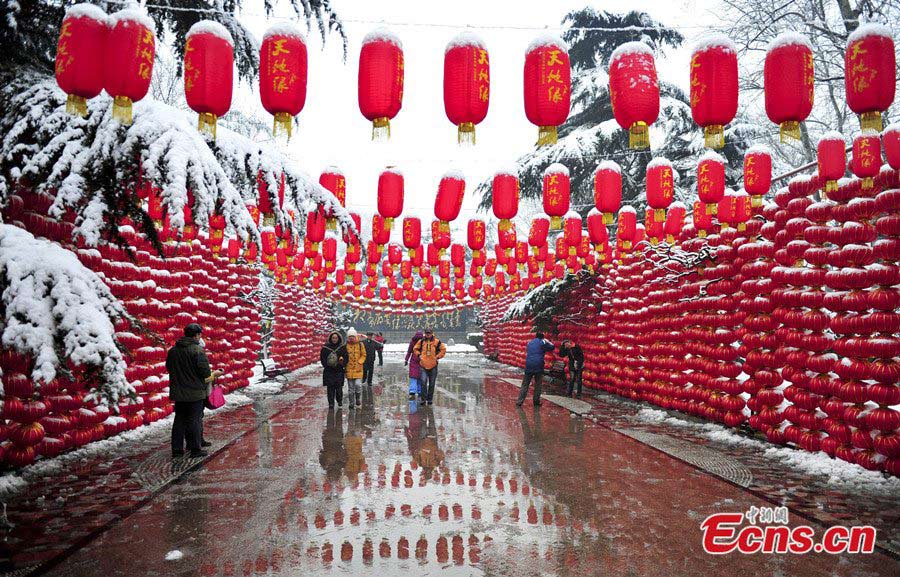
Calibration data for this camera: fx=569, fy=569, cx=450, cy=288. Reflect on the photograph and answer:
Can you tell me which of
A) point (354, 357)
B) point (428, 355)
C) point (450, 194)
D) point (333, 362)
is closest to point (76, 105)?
point (450, 194)

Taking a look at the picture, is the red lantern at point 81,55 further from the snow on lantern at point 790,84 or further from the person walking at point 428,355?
the person walking at point 428,355

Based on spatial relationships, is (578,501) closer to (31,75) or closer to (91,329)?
(91,329)

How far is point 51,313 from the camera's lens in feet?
14.2

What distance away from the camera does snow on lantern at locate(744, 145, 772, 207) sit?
26.0 ft

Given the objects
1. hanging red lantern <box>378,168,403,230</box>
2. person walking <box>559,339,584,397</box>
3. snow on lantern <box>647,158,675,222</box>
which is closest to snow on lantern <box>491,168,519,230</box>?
hanging red lantern <box>378,168,403,230</box>

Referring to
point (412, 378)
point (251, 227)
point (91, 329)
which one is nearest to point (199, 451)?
point (251, 227)

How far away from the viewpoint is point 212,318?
A: 1423cm

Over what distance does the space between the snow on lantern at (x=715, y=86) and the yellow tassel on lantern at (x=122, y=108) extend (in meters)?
5.14

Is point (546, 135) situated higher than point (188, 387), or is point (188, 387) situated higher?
point (546, 135)

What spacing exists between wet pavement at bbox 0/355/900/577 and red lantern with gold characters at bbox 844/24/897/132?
12.2ft

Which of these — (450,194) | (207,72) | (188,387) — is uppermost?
(207,72)

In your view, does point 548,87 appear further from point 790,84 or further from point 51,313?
point 51,313

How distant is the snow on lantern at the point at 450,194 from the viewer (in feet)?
32.7

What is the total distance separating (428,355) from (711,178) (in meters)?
7.24
